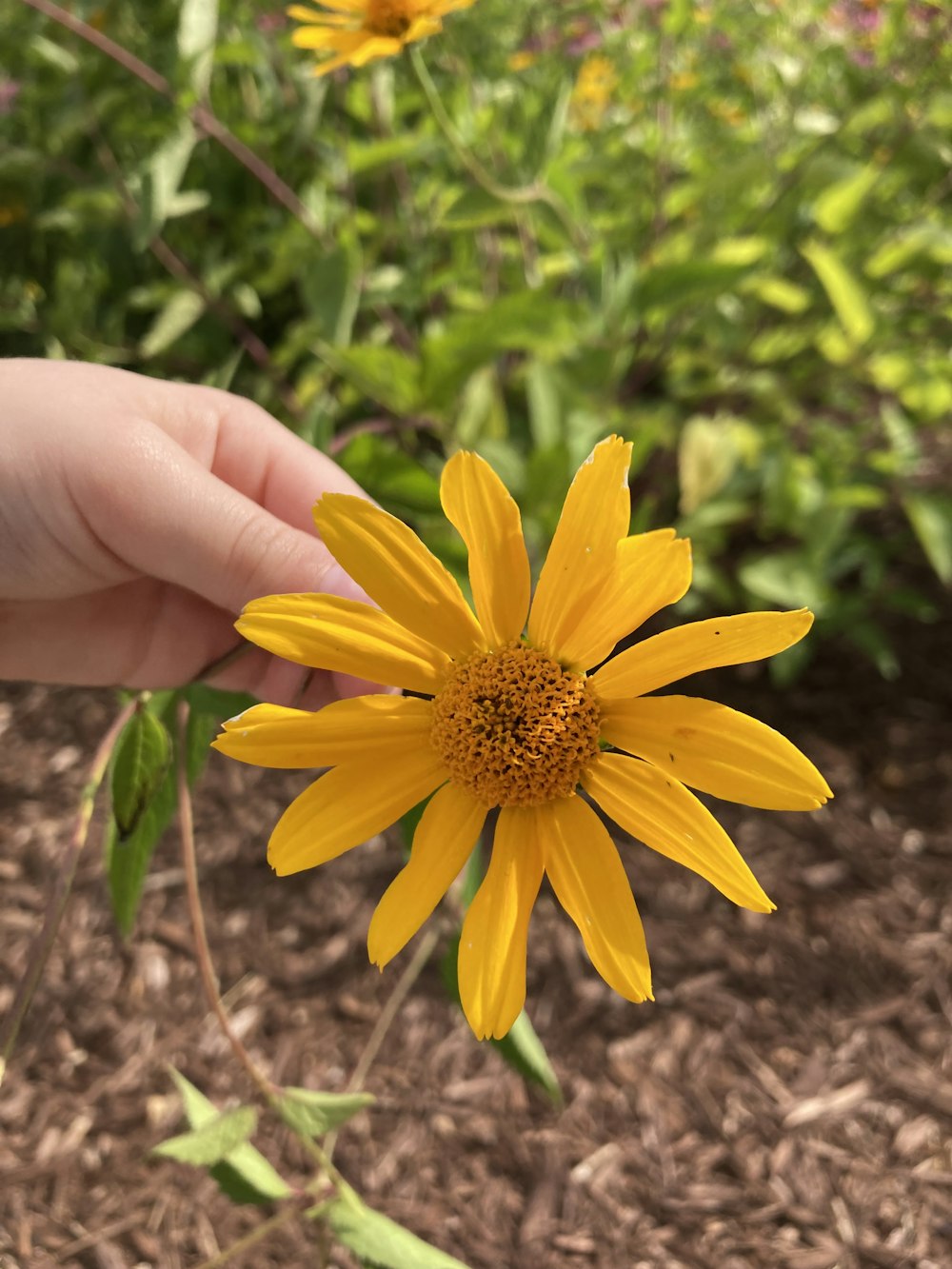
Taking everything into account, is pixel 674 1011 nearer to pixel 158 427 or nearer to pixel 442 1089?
pixel 442 1089

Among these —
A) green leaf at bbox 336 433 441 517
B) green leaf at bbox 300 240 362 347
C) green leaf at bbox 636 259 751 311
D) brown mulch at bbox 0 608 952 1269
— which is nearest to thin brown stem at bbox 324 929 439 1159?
brown mulch at bbox 0 608 952 1269

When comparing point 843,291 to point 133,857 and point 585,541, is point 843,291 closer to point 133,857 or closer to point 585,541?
point 585,541

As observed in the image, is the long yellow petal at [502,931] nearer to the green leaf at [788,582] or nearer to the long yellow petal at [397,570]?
the long yellow petal at [397,570]

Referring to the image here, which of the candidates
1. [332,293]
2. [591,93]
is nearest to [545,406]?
[332,293]

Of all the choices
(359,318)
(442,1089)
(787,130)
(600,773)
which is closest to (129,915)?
(600,773)

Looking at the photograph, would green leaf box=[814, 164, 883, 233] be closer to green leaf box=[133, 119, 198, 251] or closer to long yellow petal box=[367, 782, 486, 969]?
green leaf box=[133, 119, 198, 251]


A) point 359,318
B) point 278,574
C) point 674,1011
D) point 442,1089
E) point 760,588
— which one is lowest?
point 442,1089
